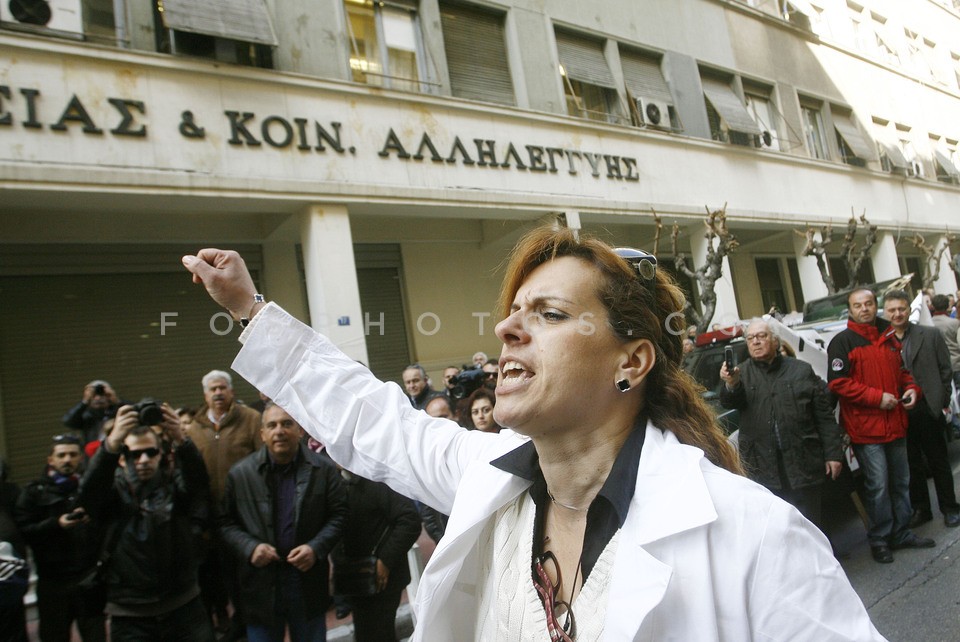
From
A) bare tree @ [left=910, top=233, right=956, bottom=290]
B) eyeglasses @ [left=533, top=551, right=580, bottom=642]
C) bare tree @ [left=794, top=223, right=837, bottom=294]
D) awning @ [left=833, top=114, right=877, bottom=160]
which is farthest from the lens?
→ bare tree @ [left=910, top=233, right=956, bottom=290]

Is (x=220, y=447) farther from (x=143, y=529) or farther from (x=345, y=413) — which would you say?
(x=345, y=413)

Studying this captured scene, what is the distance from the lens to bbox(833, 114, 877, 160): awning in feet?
60.6

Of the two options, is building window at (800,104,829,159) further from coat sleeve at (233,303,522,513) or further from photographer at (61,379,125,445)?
coat sleeve at (233,303,522,513)

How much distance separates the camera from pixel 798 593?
1034 mm

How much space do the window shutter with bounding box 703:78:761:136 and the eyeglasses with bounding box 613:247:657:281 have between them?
15.0 metres

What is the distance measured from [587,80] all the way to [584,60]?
495 millimetres

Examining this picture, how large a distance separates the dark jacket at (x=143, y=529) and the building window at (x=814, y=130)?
18.7 metres

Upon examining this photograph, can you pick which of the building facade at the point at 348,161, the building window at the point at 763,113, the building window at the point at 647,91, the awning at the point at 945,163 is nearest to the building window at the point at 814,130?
the building facade at the point at 348,161

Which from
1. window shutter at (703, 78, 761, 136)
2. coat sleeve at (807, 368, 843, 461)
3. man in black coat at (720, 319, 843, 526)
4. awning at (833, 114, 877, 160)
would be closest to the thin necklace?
man in black coat at (720, 319, 843, 526)

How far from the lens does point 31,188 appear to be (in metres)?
7.33

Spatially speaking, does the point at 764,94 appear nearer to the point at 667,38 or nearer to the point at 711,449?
the point at 667,38

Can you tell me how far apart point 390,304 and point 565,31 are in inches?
269

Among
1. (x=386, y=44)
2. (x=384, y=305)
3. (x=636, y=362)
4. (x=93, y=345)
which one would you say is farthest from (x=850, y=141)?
(x=636, y=362)

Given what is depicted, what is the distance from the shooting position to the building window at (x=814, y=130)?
17.8 meters
